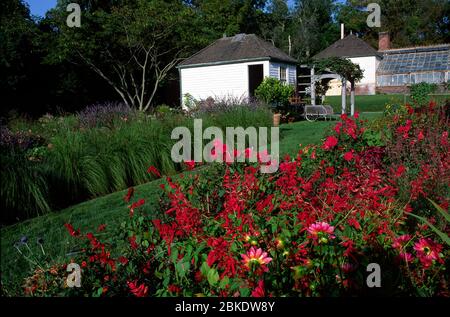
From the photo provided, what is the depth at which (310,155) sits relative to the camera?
4.94 metres

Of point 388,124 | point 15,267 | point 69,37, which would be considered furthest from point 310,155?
point 69,37

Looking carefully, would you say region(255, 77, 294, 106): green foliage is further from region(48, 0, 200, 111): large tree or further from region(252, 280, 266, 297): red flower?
region(252, 280, 266, 297): red flower

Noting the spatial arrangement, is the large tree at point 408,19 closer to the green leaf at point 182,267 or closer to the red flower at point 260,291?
the green leaf at point 182,267

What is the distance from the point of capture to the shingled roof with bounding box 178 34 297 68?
21.9 metres

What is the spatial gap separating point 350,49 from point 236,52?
19279mm

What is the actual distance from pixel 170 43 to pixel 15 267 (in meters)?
20.6

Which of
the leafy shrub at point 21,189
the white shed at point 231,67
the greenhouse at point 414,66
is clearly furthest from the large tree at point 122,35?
the greenhouse at point 414,66

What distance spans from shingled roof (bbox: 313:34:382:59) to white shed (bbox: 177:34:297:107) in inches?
582

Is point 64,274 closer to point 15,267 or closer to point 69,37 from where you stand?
point 15,267

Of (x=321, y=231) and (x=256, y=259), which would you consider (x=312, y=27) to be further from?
(x=256, y=259)

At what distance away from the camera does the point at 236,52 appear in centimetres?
2277

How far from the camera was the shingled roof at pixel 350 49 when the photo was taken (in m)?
37.1

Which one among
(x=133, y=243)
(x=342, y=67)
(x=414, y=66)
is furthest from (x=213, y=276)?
(x=414, y=66)

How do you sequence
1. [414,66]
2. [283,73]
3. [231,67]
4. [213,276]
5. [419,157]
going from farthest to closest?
[414,66] < [283,73] < [231,67] < [419,157] < [213,276]
